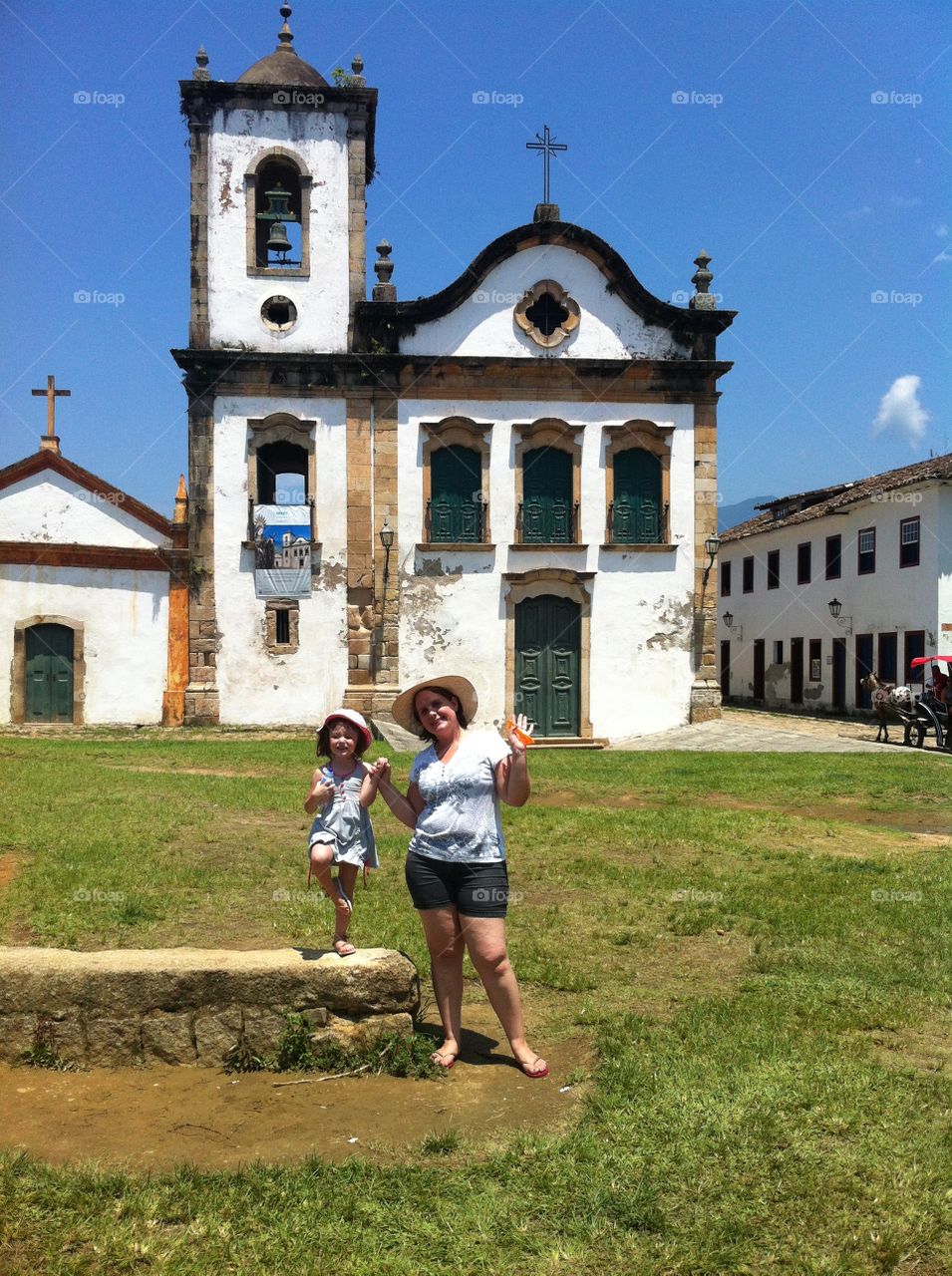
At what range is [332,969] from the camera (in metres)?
4.48

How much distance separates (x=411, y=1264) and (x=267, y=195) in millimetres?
20904

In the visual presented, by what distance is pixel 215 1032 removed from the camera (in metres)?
4.45

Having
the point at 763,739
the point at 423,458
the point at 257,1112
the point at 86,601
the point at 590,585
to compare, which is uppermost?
the point at 423,458

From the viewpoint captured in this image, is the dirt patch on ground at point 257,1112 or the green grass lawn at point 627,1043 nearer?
the green grass lawn at point 627,1043

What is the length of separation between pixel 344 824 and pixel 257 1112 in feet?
4.04

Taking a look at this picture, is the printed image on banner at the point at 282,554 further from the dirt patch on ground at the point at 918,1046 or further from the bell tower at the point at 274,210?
the dirt patch on ground at the point at 918,1046

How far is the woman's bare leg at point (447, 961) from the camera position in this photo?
14.9ft

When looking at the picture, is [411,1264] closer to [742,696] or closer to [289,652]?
[289,652]

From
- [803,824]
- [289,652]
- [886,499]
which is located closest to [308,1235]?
[803,824]

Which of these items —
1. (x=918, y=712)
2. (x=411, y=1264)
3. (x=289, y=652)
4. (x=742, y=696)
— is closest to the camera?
A: (x=411, y=1264)

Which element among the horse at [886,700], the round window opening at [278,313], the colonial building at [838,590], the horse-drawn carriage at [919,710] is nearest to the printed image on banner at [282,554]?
the round window opening at [278,313]

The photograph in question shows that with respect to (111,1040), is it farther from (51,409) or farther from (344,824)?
(51,409)

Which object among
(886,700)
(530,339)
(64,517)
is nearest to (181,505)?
(64,517)

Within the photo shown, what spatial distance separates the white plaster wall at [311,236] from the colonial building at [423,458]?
0.14 ft
